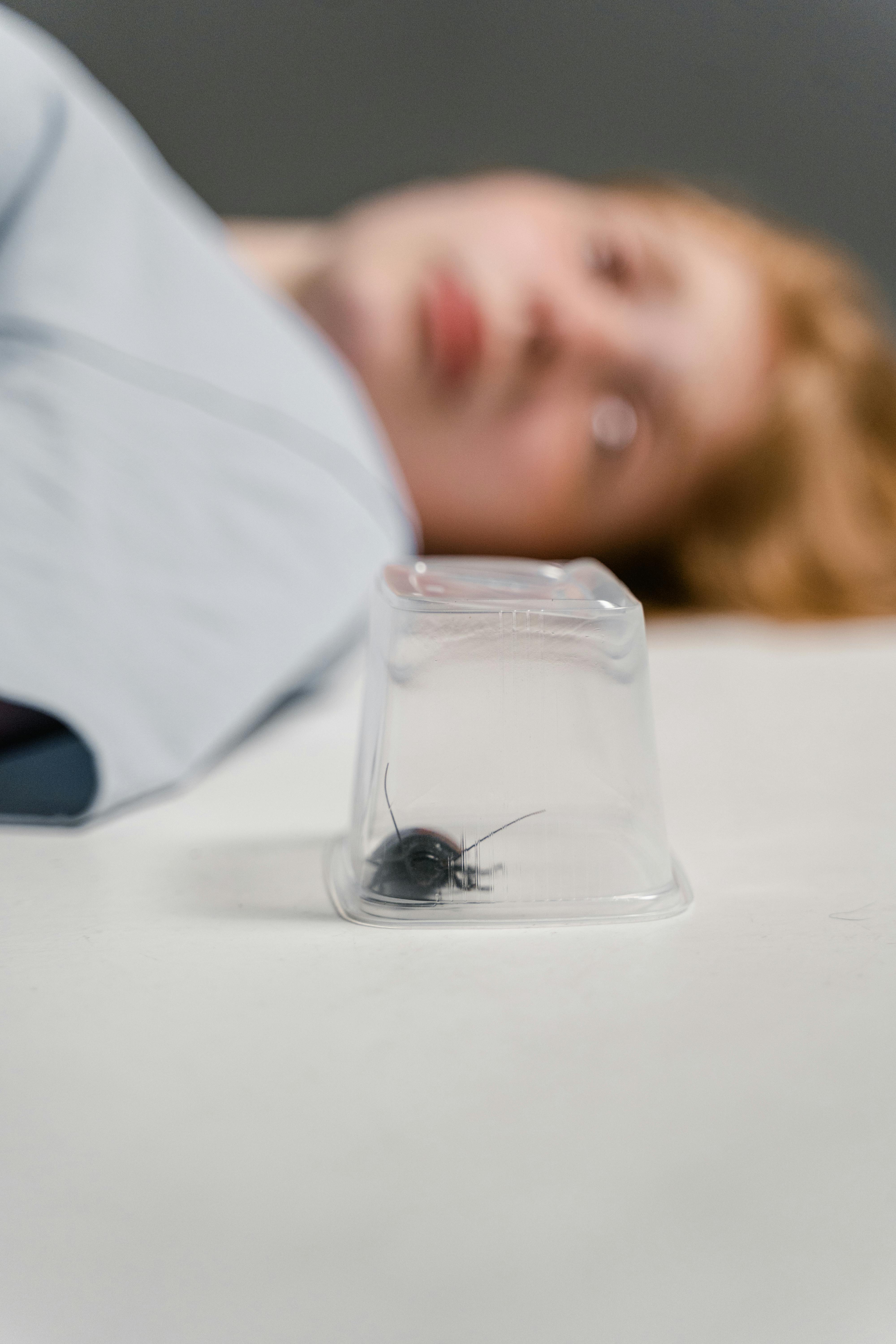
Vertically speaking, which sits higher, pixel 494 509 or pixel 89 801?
pixel 89 801

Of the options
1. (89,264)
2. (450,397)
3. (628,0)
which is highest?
(628,0)

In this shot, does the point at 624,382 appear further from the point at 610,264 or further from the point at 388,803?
the point at 388,803

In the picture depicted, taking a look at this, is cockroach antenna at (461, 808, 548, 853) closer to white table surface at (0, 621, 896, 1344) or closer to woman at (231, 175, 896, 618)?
white table surface at (0, 621, 896, 1344)

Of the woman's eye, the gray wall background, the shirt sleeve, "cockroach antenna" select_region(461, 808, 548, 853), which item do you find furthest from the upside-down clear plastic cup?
the gray wall background

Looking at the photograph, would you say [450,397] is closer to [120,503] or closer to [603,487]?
[603,487]

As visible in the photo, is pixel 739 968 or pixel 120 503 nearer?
pixel 739 968

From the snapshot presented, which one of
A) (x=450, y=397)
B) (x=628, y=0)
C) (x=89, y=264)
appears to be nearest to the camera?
(x=89, y=264)

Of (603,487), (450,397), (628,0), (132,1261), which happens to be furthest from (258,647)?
(628,0)
